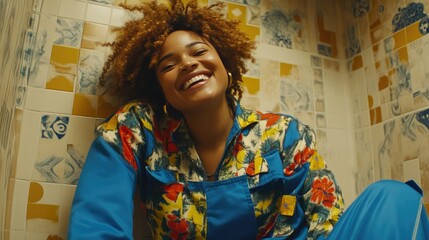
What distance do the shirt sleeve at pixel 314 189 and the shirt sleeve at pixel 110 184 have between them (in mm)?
376

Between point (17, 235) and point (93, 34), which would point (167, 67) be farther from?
point (17, 235)

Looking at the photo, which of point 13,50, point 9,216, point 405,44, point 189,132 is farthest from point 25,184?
point 405,44

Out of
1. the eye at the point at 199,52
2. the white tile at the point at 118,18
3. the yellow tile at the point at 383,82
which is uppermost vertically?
the white tile at the point at 118,18

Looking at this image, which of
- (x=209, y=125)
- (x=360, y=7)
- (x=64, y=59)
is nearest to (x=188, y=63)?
(x=209, y=125)

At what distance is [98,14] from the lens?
1.21 m

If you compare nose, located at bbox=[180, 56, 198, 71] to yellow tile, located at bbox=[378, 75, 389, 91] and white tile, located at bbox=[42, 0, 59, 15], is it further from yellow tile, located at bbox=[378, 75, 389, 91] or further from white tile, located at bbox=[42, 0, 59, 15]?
yellow tile, located at bbox=[378, 75, 389, 91]

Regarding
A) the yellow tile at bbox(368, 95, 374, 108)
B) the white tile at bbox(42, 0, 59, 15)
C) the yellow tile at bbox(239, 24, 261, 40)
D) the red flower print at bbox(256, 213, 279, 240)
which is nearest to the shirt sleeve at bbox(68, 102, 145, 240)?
the red flower print at bbox(256, 213, 279, 240)

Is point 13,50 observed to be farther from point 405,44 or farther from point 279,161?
point 405,44

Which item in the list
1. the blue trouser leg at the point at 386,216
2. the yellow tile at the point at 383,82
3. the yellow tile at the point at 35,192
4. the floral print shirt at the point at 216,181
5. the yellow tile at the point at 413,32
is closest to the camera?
the blue trouser leg at the point at 386,216

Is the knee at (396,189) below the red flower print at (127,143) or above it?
below

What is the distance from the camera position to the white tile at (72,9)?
3.88 ft

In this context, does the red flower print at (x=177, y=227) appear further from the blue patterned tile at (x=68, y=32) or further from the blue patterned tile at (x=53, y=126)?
the blue patterned tile at (x=68, y=32)

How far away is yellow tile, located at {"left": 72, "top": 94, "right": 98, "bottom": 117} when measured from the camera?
3.67ft

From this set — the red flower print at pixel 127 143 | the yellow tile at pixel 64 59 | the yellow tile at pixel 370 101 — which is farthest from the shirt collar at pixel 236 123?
the yellow tile at pixel 370 101
